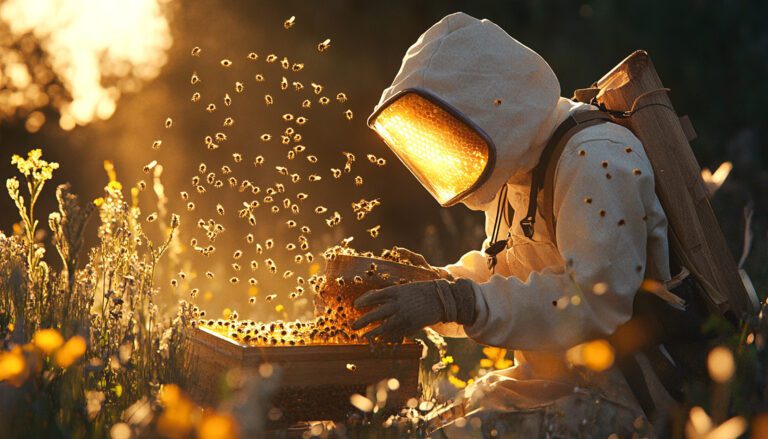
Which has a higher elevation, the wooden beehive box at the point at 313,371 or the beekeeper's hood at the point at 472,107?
the beekeeper's hood at the point at 472,107

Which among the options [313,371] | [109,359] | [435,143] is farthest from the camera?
[435,143]

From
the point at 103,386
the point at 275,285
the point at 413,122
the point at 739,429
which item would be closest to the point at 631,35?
the point at 275,285

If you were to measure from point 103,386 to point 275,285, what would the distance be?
4325 mm

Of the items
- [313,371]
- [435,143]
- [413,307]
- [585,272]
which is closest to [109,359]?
[313,371]

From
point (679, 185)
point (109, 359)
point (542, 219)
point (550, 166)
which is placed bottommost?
point (679, 185)

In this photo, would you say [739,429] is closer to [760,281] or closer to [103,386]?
[103,386]

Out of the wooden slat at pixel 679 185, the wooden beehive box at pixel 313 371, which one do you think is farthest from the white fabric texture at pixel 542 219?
the wooden beehive box at pixel 313 371

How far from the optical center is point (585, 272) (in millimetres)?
3234

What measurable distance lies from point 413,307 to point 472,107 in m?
0.75

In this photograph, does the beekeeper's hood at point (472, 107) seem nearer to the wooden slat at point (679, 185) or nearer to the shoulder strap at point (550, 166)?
the shoulder strap at point (550, 166)

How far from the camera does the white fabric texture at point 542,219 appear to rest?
3.26 m

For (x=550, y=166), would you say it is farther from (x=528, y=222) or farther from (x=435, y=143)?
(x=435, y=143)

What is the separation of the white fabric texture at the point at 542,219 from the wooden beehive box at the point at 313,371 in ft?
1.00

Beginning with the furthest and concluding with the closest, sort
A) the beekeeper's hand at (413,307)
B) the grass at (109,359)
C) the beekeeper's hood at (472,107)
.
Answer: the beekeeper's hood at (472,107) < the beekeeper's hand at (413,307) < the grass at (109,359)
